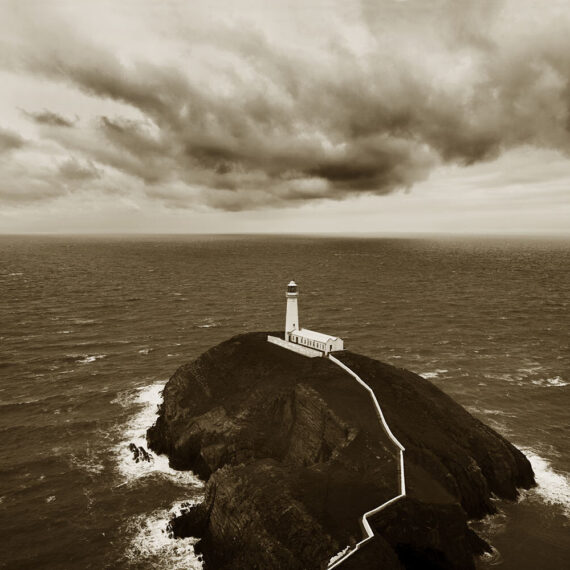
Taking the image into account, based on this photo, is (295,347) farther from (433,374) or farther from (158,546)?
(158,546)

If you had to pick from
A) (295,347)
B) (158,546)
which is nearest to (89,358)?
(295,347)

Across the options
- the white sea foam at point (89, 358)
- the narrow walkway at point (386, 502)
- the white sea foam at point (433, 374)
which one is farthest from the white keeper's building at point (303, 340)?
the white sea foam at point (89, 358)

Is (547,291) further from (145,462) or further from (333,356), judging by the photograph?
(145,462)

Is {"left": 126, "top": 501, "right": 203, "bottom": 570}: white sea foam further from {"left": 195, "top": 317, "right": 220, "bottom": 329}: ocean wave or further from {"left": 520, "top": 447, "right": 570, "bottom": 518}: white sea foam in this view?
{"left": 195, "top": 317, "right": 220, "bottom": 329}: ocean wave

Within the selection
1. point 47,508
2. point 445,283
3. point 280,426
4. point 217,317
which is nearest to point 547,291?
point 445,283

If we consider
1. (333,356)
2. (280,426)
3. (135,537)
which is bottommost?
→ (135,537)

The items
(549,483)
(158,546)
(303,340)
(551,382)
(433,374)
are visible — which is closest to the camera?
(158,546)

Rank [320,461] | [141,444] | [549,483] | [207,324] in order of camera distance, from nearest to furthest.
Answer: [320,461], [549,483], [141,444], [207,324]
